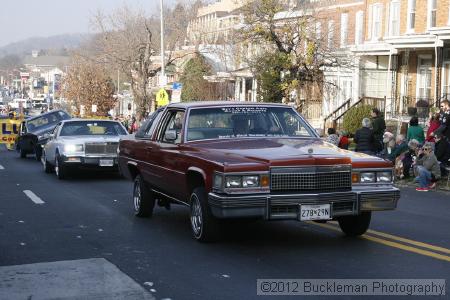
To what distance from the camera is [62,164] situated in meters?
18.7

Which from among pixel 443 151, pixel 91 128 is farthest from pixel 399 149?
pixel 91 128

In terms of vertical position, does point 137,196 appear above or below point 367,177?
below

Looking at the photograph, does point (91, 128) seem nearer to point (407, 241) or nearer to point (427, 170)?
point (427, 170)

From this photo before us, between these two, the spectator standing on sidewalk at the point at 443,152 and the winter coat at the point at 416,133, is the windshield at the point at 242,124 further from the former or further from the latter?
the winter coat at the point at 416,133

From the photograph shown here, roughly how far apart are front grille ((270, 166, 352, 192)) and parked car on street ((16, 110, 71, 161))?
768 inches

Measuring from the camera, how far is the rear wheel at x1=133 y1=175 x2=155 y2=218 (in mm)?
11617

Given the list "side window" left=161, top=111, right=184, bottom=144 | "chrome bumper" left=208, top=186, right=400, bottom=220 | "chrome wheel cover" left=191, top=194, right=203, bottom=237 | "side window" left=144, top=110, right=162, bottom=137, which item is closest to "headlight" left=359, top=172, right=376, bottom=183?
"chrome bumper" left=208, top=186, right=400, bottom=220

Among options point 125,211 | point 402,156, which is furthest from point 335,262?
point 402,156

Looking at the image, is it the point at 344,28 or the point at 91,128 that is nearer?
the point at 91,128

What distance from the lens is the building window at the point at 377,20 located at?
35.8 meters

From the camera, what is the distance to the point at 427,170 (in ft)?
55.0

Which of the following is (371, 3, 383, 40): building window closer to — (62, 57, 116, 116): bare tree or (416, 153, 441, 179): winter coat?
(416, 153, 441, 179): winter coat

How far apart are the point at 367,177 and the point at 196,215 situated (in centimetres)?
215

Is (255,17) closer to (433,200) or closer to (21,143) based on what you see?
(21,143)
